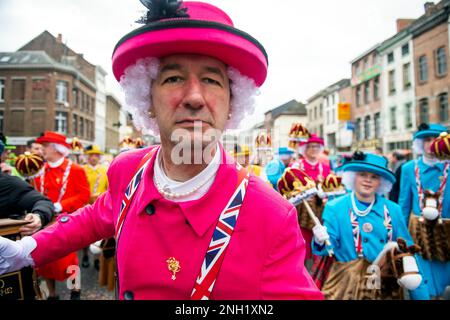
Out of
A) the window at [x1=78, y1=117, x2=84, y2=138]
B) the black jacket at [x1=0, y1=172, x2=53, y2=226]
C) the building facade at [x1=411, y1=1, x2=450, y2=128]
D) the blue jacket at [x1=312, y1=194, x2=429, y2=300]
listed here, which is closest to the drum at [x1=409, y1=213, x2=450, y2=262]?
the blue jacket at [x1=312, y1=194, x2=429, y2=300]

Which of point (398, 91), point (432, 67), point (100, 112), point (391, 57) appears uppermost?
point (391, 57)

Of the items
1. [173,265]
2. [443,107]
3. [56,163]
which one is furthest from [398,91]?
[173,265]

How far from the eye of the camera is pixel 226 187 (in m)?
1.44

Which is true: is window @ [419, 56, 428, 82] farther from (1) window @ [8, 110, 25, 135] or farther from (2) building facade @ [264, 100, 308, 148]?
(1) window @ [8, 110, 25, 135]

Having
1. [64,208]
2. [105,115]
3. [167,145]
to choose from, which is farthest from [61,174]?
[105,115]

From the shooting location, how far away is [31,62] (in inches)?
1171

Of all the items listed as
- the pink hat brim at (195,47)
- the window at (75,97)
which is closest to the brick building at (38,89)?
the window at (75,97)

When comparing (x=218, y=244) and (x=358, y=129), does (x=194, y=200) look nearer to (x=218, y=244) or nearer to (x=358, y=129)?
(x=218, y=244)

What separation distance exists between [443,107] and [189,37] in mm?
21613

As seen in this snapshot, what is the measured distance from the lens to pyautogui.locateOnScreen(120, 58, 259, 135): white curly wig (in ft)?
5.18

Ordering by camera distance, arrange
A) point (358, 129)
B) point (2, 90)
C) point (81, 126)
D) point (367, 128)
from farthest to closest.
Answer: point (81, 126)
point (358, 129)
point (2, 90)
point (367, 128)

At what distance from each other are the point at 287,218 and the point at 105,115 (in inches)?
1792

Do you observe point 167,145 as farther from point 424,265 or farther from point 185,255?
point 424,265

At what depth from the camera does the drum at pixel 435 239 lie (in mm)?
4047
